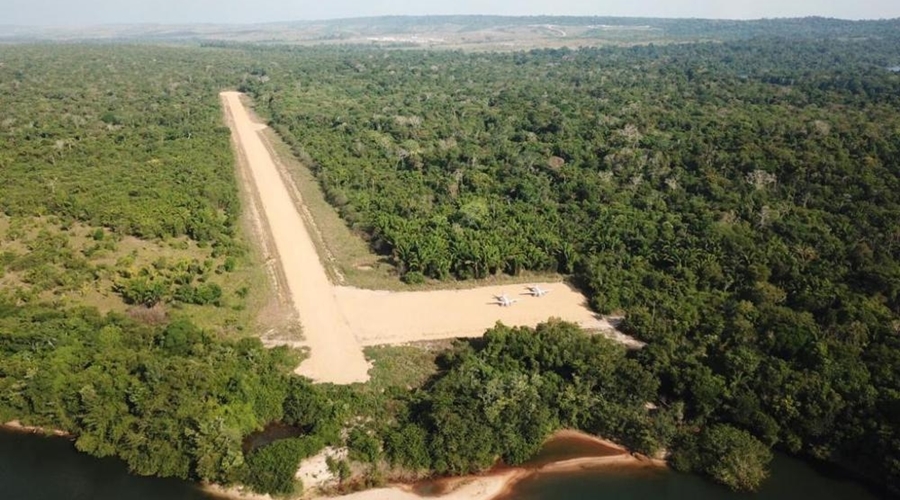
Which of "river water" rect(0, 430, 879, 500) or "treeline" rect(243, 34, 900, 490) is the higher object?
"treeline" rect(243, 34, 900, 490)

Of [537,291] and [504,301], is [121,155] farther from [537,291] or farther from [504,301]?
[537,291]

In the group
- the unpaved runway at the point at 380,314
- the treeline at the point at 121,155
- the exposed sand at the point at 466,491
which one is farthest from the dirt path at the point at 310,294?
the exposed sand at the point at 466,491

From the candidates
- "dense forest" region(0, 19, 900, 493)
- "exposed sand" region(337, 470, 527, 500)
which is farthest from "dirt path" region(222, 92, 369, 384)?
"exposed sand" region(337, 470, 527, 500)

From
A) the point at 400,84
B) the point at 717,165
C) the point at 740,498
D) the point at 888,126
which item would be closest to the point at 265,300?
the point at 740,498

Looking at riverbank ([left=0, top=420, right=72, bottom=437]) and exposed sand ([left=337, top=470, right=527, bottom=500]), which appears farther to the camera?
riverbank ([left=0, top=420, right=72, bottom=437])

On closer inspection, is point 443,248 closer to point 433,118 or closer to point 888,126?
point 433,118

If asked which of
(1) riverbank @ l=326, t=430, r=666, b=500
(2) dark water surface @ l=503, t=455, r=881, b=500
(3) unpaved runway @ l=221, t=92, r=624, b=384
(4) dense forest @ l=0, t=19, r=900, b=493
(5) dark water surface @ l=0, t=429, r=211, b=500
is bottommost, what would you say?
(2) dark water surface @ l=503, t=455, r=881, b=500

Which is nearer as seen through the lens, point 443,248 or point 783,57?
point 443,248

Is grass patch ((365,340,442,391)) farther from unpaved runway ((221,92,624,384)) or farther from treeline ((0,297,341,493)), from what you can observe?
treeline ((0,297,341,493))
